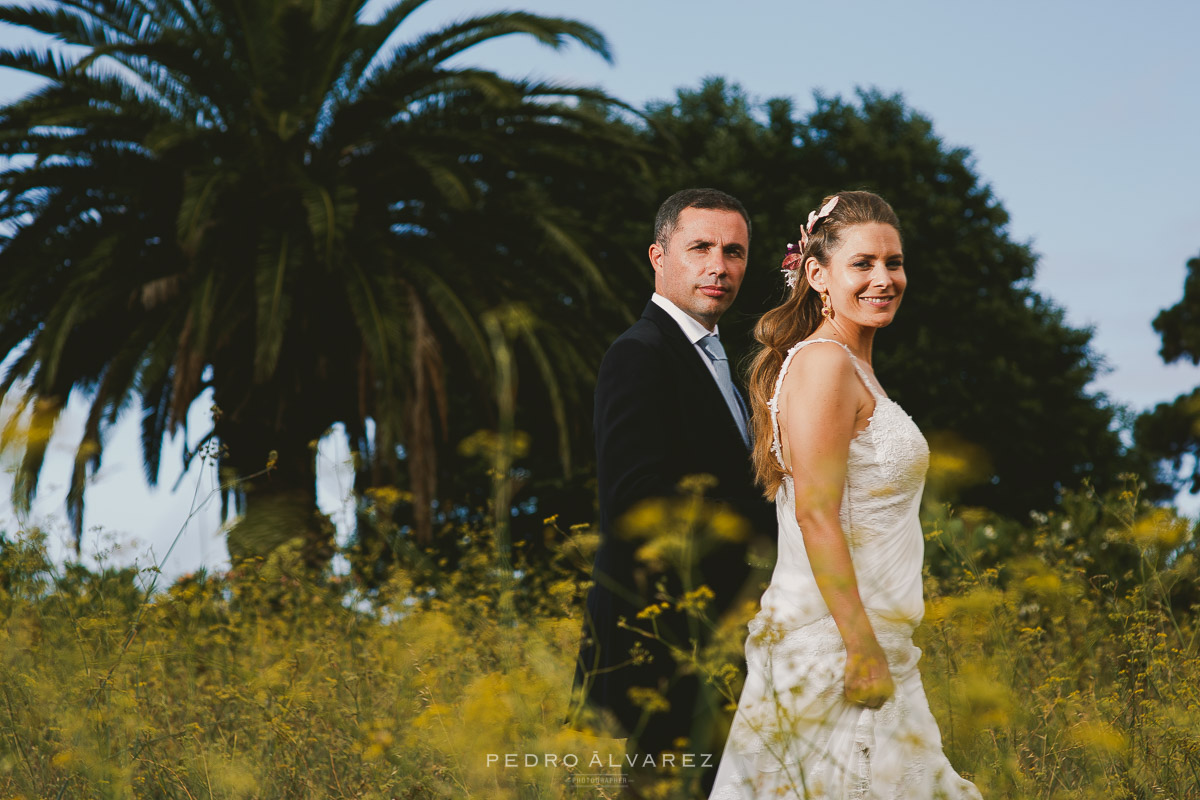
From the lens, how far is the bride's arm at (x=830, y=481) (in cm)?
199

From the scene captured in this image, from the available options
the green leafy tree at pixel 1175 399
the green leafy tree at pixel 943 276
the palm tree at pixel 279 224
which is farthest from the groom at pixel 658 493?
the green leafy tree at pixel 1175 399

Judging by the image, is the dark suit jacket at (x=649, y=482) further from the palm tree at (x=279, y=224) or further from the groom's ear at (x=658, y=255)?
the palm tree at (x=279, y=224)

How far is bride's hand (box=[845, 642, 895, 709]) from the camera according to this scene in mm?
1982

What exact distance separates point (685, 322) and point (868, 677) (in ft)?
3.66

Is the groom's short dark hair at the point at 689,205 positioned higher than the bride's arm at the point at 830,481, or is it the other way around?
the groom's short dark hair at the point at 689,205

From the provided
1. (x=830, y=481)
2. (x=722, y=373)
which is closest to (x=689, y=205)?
(x=722, y=373)

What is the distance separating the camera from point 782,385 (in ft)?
7.24

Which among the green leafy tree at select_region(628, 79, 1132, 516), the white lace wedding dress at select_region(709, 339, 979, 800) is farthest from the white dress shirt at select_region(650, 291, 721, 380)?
the green leafy tree at select_region(628, 79, 1132, 516)

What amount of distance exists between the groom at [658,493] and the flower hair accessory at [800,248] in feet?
0.80

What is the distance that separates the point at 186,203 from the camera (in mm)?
7027

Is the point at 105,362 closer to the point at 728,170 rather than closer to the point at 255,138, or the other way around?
the point at 255,138

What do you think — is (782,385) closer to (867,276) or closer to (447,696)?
(867,276)

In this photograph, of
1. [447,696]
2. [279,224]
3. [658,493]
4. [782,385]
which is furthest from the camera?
[279,224]

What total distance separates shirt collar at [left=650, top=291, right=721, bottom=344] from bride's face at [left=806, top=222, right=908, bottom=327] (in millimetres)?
506
